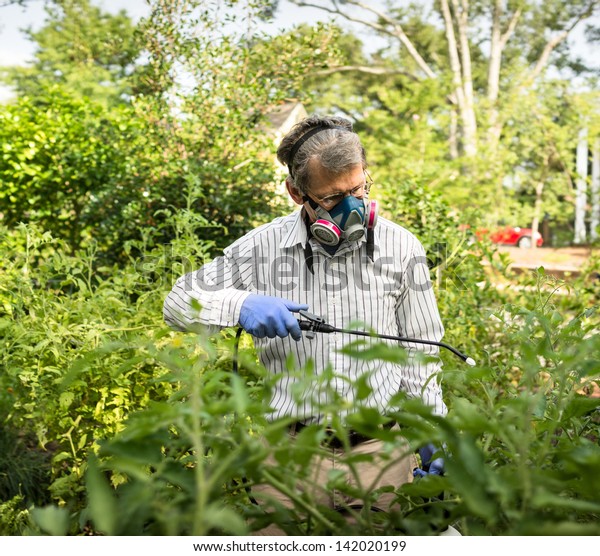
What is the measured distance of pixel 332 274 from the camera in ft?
→ 7.75

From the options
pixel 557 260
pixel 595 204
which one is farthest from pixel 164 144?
pixel 557 260

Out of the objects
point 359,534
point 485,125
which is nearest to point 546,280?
point 359,534

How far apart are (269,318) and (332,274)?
0.41 meters

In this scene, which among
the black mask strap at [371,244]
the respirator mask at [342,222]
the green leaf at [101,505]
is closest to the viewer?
the green leaf at [101,505]

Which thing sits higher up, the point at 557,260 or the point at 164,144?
the point at 164,144

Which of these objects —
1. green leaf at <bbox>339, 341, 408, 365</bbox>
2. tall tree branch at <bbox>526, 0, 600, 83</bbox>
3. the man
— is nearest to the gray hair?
the man

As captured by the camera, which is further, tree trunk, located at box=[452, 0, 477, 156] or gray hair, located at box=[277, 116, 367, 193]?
tree trunk, located at box=[452, 0, 477, 156]

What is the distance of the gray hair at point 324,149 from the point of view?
7.32ft

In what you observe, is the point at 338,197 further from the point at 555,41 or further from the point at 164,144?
the point at 555,41

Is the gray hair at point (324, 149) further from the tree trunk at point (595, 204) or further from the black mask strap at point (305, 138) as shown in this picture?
the tree trunk at point (595, 204)

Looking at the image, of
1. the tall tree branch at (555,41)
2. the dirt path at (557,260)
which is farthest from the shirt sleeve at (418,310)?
the tall tree branch at (555,41)

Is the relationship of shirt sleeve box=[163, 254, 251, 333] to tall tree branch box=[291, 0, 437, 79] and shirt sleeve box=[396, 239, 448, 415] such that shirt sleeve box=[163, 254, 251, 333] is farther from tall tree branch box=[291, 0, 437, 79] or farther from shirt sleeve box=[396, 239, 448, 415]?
tall tree branch box=[291, 0, 437, 79]

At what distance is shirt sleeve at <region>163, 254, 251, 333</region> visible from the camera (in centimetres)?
211

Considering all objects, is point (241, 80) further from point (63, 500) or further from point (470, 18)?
point (470, 18)
